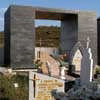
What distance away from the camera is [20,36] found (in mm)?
17344

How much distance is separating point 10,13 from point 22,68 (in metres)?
3.36

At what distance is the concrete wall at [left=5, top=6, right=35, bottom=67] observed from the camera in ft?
56.2

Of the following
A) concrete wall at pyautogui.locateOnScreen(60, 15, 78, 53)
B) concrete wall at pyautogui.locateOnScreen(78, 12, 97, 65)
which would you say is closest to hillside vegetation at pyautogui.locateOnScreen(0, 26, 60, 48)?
concrete wall at pyautogui.locateOnScreen(60, 15, 78, 53)

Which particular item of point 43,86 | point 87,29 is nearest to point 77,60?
point 87,29

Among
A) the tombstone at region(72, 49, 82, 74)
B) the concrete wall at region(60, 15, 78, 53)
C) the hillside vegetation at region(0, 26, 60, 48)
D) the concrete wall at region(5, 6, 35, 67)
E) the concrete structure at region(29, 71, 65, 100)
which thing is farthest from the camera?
the hillside vegetation at region(0, 26, 60, 48)

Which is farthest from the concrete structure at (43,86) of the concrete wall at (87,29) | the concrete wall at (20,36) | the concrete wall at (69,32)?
the concrete wall at (69,32)

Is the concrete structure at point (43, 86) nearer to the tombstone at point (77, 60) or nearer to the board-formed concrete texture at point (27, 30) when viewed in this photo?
the board-formed concrete texture at point (27, 30)

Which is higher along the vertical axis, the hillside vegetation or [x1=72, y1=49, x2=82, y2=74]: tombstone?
the hillside vegetation

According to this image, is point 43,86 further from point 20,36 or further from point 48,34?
point 48,34

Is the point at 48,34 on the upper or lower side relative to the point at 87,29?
upper

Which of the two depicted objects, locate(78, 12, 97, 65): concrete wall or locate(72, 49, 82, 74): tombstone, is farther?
locate(78, 12, 97, 65): concrete wall

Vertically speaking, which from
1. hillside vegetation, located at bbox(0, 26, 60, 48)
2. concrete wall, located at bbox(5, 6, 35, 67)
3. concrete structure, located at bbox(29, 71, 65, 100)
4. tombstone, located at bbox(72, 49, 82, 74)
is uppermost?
hillside vegetation, located at bbox(0, 26, 60, 48)

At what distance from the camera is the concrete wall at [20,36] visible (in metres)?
17.1

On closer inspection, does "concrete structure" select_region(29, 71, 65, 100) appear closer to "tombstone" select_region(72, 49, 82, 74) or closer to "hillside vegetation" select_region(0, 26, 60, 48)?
"tombstone" select_region(72, 49, 82, 74)
